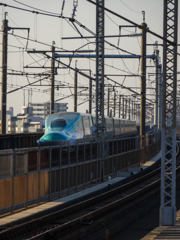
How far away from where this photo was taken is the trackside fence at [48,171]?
1878 cm

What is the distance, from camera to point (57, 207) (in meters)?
20.9

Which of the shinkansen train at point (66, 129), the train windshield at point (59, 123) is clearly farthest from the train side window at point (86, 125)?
the train windshield at point (59, 123)

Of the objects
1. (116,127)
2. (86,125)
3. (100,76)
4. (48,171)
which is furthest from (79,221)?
(116,127)

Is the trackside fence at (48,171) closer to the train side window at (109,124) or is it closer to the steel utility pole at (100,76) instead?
the steel utility pole at (100,76)

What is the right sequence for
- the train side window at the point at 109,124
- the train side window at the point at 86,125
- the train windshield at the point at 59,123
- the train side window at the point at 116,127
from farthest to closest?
the train side window at the point at 116,127 → the train side window at the point at 109,124 → the train side window at the point at 86,125 → the train windshield at the point at 59,123

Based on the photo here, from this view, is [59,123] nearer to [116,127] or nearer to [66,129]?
[66,129]

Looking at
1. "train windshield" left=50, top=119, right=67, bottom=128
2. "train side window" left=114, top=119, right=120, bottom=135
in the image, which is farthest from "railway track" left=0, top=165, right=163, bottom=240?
"train side window" left=114, top=119, right=120, bottom=135

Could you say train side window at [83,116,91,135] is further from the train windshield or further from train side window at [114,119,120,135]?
train side window at [114,119,120,135]

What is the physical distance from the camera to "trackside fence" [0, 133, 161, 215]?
1878cm

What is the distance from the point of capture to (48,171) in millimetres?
22312

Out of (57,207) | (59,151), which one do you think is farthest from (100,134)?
(57,207)

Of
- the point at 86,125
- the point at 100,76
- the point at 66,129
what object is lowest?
the point at 66,129

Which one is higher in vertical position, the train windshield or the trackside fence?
the train windshield

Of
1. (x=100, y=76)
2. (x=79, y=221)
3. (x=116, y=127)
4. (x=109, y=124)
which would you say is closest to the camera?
A: (x=79, y=221)
